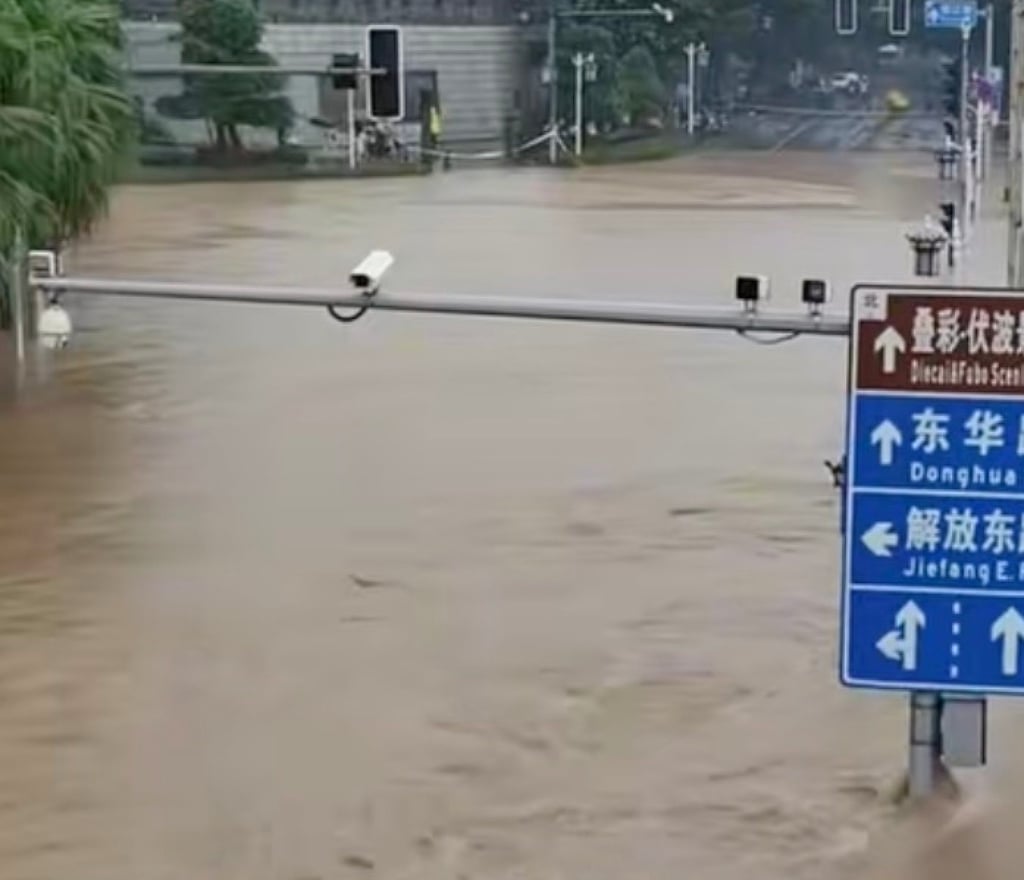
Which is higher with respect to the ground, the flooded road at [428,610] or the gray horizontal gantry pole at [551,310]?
the gray horizontal gantry pole at [551,310]

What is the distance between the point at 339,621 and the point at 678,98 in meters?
49.1

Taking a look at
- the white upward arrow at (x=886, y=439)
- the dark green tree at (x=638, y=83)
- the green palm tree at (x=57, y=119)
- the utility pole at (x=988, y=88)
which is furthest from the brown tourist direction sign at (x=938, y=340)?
the dark green tree at (x=638, y=83)

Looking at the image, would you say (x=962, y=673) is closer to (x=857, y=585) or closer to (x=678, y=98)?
(x=857, y=585)

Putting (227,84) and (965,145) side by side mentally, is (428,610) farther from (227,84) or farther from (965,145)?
(227,84)

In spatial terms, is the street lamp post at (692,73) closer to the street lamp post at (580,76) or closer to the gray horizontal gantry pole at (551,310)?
the street lamp post at (580,76)

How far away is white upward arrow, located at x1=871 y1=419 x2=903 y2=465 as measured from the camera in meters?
6.71

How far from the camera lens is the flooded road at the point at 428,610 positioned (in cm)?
754

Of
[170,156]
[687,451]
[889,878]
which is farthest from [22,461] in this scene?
[170,156]

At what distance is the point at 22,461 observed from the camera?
14898 millimetres

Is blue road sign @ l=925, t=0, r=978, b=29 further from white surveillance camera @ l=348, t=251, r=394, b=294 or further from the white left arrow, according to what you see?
the white left arrow

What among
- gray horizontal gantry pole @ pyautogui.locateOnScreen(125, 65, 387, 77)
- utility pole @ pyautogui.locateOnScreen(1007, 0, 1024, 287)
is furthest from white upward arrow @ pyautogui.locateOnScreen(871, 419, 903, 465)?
gray horizontal gantry pole @ pyautogui.locateOnScreen(125, 65, 387, 77)

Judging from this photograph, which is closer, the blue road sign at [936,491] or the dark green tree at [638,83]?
the blue road sign at [936,491]

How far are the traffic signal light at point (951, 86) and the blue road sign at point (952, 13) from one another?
0.75 m

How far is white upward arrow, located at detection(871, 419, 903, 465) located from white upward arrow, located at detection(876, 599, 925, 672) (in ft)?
1.47
